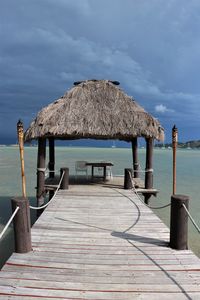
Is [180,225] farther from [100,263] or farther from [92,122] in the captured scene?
[92,122]

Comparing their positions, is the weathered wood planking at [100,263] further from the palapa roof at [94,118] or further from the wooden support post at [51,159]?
the wooden support post at [51,159]

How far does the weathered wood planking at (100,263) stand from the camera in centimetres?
322

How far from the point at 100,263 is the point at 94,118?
6.03 metres

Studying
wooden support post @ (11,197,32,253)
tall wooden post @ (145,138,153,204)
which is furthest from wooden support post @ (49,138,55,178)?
wooden support post @ (11,197,32,253)

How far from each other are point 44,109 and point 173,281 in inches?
288

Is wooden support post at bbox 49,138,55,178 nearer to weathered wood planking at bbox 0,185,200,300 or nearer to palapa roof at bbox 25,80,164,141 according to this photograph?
palapa roof at bbox 25,80,164,141

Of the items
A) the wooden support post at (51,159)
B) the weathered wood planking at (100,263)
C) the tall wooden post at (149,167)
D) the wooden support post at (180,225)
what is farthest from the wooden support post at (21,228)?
the wooden support post at (51,159)

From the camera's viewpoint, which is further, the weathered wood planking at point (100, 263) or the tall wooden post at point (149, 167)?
the tall wooden post at point (149, 167)

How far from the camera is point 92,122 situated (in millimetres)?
9242

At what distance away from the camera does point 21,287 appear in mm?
3246

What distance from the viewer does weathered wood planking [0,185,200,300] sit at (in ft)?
10.6

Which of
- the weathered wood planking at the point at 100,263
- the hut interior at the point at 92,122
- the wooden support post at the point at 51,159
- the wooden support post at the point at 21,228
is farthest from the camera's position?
the wooden support post at the point at 51,159

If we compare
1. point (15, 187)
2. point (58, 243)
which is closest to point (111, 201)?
point (58, 243)

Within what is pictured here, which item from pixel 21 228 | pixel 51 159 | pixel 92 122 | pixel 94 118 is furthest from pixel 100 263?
pixel 51 159
